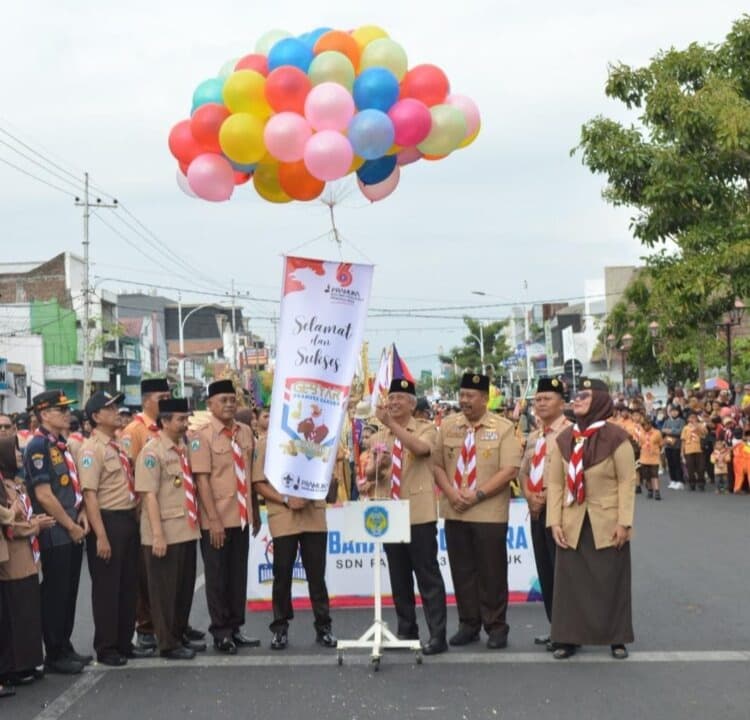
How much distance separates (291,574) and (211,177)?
2988 mm

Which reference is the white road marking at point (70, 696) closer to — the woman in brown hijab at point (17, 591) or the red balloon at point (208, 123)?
the woman in brown hijab at point (17, 591)

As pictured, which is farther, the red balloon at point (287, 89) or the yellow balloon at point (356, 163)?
the yellow balloon at point (356, 163)

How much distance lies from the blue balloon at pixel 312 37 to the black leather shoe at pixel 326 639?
4293 millimetres

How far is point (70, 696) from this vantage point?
25.7 feet

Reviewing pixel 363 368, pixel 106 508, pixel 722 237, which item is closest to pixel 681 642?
pixel 106 508

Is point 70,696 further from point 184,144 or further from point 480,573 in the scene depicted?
point 184,144

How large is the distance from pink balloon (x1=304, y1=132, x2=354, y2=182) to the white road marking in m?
3.76

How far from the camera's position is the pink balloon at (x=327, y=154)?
8.63 metres

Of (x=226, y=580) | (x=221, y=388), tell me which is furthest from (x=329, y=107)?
(x=226, y=580)

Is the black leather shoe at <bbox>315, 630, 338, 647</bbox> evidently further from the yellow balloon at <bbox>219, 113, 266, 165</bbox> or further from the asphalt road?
the yellow balloon at <bbox>219, 113, 266, 165</bbox>

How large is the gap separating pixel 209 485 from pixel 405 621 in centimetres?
174

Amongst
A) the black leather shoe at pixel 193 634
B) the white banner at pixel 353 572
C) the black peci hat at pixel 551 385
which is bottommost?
the black leather shoe at pixel 193 634

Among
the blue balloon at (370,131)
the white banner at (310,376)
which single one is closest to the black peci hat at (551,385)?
the white banner at (310,376)

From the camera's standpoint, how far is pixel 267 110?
8898mm
